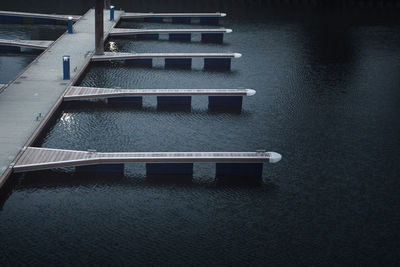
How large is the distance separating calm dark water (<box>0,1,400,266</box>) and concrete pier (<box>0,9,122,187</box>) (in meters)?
0.97

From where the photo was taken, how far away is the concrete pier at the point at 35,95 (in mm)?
26381

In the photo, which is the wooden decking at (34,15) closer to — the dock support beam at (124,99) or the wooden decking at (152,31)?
the wooden decking at (152,31)

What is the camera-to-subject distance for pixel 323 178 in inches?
1021

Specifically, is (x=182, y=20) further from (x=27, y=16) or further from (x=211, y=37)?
(x=27, y=16)

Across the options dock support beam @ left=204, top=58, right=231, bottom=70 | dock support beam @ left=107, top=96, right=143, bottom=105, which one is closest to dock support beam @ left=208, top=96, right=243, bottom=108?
dock support beam @ left=107, top=96, right=143, bottom=105

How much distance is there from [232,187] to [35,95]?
559 inches

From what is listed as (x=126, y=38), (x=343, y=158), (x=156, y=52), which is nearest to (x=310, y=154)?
(x=343, y=158)

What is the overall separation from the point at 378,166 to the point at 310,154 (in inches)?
127

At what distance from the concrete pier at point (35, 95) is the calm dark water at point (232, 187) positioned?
97 cm

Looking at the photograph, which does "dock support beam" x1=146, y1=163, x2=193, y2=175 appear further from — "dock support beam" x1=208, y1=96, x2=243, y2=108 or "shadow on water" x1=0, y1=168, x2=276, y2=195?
"dock support beam" x1=208, y1=96, x2=243, y2=108

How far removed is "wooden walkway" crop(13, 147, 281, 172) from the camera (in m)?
25.0

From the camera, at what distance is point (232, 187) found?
2489 centimetres

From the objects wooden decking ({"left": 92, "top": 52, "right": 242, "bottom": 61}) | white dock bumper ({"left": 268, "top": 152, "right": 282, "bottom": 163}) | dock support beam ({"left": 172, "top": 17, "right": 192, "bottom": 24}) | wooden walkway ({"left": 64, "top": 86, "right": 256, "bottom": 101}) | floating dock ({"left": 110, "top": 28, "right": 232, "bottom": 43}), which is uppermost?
dock support beam ({"left": 172, "top": 17, "right": 192, "bottom": 24})

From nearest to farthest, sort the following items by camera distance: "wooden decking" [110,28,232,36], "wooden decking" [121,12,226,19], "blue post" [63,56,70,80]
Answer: "blue post" [63,56,70,80] → "wooden decking" [110,28,232,36] → "wooden decking" [121,12,226,19]
